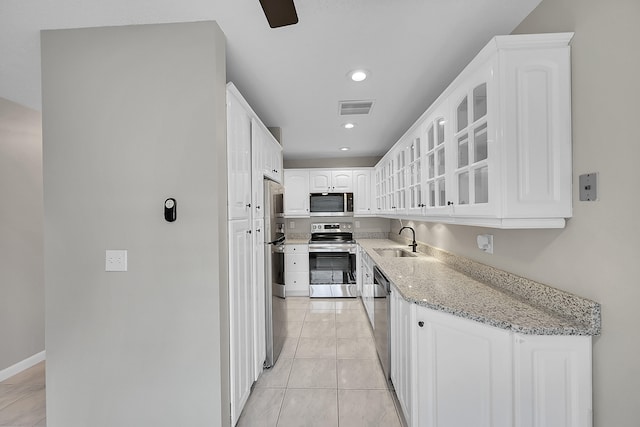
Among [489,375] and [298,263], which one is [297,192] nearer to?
[298,263]

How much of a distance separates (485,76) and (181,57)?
1620 mm

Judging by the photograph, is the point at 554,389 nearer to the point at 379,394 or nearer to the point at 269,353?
the point at 379,394

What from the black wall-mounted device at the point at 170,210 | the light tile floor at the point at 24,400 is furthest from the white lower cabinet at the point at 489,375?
the light tile floor at the point at 24,400

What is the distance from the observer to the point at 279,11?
1089mm

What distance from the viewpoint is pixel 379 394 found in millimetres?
2096

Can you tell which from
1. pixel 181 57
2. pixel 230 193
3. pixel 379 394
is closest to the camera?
pixel 181 57

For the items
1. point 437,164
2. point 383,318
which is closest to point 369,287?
point 383,318

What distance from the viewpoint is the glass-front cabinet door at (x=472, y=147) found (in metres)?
1.36

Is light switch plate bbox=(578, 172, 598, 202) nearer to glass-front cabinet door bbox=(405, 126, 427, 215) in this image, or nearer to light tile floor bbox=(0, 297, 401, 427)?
glass-front cabinet door bbox=(405, 126, 427, 215)

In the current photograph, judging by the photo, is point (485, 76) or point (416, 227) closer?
point (485, 76)

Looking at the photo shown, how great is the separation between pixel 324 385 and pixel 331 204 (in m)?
3.08

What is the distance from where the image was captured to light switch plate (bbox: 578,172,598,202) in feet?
3.72

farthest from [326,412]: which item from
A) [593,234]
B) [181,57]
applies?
Result: [181,57]

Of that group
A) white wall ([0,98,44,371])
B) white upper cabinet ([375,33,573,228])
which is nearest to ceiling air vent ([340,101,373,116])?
white upper cabinet ([375,33,573,228])
